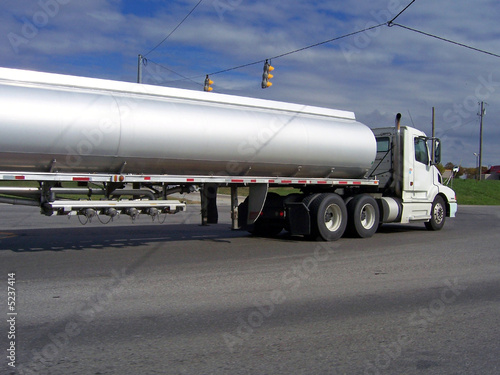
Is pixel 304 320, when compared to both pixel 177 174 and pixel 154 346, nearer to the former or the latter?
pixel 154 346

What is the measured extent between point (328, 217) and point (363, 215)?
1.36m

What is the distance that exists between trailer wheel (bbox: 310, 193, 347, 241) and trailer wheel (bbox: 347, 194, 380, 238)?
0.41 m

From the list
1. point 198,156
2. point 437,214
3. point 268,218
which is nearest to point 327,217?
point 268,218

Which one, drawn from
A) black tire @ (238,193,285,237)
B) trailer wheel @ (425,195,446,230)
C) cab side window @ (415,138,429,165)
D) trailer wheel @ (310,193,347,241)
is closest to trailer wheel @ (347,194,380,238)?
trailer wheel @ (310,193,347,241)

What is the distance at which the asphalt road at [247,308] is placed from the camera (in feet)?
16.0

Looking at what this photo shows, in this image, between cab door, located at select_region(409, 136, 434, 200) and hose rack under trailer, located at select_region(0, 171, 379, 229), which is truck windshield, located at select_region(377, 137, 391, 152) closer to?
cab door, located at select_region(409, 136, 434, 200)

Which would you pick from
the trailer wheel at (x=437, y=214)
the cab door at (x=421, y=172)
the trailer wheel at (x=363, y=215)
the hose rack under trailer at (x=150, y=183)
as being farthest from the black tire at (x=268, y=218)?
the trailer wheel at (x=437, y=214)

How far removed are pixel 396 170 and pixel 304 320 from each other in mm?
10260

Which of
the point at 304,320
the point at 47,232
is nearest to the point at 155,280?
the point at 304,320

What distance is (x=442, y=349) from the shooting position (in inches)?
207

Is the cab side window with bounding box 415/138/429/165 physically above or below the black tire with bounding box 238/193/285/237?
above

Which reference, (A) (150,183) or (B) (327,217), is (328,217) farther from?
(A) (150,183)

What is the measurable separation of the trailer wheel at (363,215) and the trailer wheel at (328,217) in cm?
41

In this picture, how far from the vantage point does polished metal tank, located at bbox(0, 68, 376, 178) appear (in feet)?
29.5
